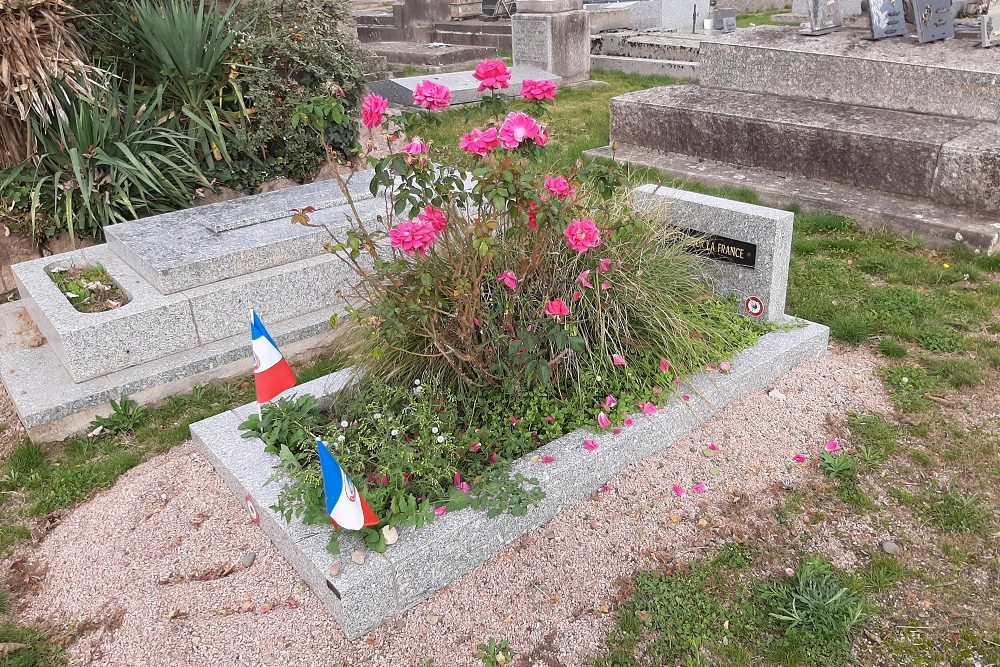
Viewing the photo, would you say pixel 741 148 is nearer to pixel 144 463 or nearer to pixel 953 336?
pixel 953 336

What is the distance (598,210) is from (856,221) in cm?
254

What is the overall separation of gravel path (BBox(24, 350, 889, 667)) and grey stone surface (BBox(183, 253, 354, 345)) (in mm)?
831

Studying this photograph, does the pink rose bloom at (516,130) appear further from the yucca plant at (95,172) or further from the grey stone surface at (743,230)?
the yucca plant at (95,172)

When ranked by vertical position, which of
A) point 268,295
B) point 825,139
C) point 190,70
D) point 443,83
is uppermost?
point 190,70

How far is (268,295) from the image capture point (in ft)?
13.2

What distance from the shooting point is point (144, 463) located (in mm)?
3293

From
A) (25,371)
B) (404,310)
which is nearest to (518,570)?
(404,310)

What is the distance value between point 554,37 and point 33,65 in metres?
6.76

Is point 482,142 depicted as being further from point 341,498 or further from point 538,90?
point 341,498

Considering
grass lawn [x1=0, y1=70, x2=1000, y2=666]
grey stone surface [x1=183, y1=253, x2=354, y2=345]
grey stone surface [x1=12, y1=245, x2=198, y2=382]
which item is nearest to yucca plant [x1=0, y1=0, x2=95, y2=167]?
grey stone surface [x1=12, y1=245, x2=198, y2=382]

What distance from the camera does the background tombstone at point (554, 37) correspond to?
9984 millimetres

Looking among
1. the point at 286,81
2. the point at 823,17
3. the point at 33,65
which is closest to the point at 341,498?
the point at 33,65

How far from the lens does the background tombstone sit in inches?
393

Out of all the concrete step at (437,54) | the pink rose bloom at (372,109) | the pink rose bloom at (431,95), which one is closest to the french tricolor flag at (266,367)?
the pink rose bloom at (372,109)
